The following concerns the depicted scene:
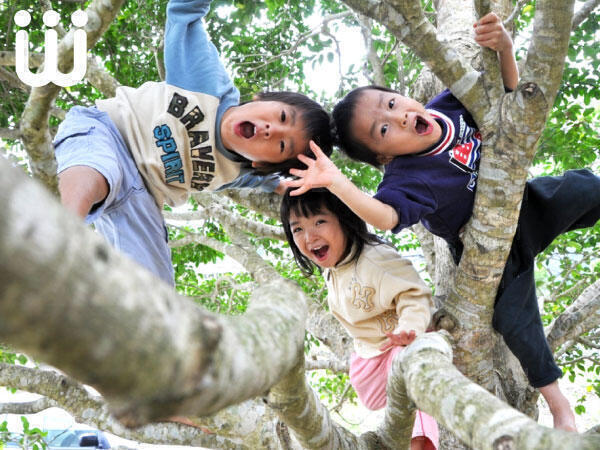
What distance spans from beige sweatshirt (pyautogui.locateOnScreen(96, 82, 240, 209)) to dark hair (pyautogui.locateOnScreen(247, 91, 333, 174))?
0.21 meters

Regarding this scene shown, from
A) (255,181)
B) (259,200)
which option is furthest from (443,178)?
(259,200)

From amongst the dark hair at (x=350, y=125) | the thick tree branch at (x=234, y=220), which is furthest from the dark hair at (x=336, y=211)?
the thick tree branch at (x=234, y=220)

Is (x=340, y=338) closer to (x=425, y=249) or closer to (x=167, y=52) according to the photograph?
(x=425, y=249)

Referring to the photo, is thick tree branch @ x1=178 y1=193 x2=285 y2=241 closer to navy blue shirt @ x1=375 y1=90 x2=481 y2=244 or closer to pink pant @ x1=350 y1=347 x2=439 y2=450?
pink pant @ x1=350 y1=347 x2=439 y2=450

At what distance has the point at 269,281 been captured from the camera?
1.16 meters

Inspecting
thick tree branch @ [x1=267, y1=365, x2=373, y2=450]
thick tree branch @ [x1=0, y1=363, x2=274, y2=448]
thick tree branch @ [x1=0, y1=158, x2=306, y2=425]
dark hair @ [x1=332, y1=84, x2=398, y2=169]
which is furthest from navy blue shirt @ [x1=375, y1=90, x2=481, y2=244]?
thick tree branch @ [x1=0, y1=158, x2=306, y2=425]

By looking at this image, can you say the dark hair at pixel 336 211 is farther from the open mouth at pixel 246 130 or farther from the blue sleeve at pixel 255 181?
the open mouth at pixel 246 130

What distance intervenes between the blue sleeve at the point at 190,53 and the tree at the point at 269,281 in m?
0.59

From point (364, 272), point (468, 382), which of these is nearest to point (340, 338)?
point (364, 272)

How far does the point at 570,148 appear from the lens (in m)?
4.17

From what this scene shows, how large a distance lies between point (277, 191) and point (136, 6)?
236 centimetres

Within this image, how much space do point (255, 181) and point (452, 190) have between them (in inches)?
39.5

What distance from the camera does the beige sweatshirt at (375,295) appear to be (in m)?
2.34

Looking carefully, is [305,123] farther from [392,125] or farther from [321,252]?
[321,252]
